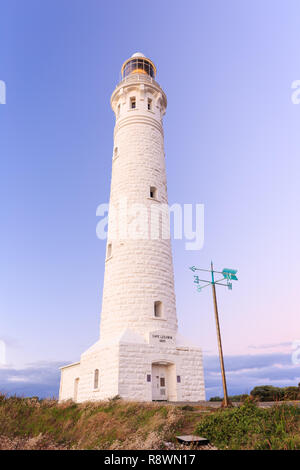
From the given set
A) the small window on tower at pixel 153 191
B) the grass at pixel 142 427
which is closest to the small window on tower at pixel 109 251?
the small window on tower at pixel 153 191

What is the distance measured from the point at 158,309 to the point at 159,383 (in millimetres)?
4493

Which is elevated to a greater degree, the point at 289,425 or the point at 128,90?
the point at 128,90

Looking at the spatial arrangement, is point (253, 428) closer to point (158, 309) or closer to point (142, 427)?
point (142, 427)

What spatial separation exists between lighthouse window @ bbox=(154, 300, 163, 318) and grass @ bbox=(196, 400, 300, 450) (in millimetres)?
10270

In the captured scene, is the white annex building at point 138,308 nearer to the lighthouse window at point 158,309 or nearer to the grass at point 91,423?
the lighthouse window at point 158,309

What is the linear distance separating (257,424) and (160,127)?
23.5m

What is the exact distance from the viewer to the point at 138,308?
68.5ft

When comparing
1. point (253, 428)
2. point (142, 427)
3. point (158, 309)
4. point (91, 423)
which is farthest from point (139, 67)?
point (253, 428)

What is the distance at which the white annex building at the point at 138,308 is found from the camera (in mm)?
18812

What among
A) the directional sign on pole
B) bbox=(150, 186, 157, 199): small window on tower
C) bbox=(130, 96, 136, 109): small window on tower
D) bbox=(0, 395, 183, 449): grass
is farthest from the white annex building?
the directional sign on pole

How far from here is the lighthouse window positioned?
70.5 ft

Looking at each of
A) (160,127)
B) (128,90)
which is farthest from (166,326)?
(128,90)
